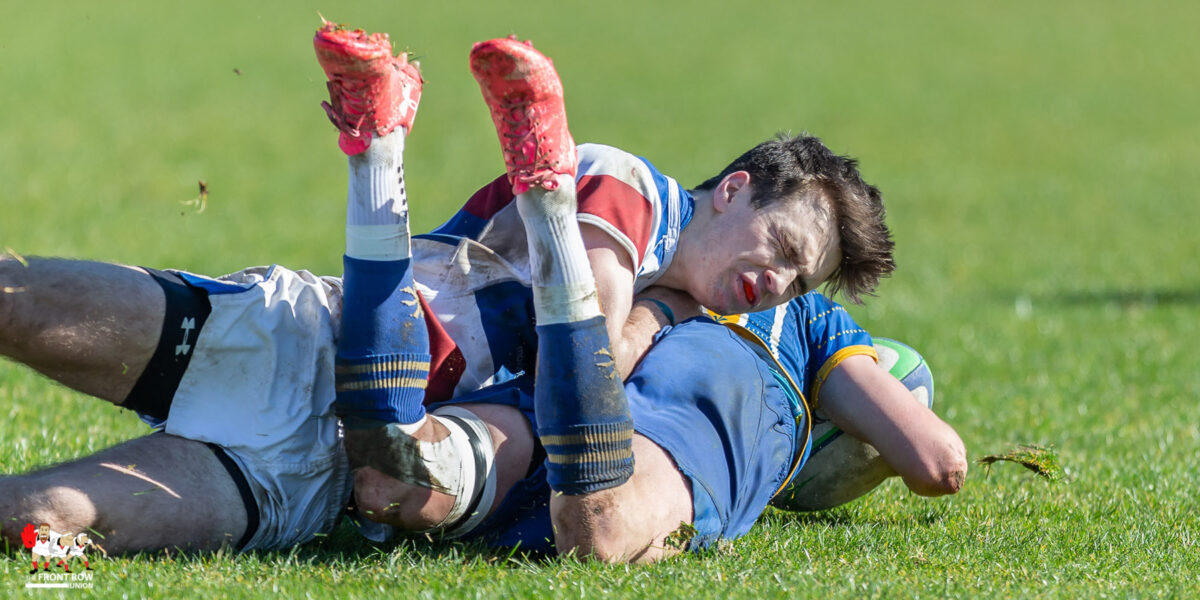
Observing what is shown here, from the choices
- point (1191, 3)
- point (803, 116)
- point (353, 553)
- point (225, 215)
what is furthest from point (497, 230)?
point (1191, 3)

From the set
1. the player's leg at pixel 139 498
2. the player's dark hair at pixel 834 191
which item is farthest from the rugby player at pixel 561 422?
the player's dark hair at pixel 834 191

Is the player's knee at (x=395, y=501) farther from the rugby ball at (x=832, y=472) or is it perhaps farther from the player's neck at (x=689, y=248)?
the rugby ball at (x=832, y=472)

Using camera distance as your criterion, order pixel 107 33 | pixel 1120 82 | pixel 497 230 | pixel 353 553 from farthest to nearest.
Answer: pixel 1120 82
pixel 107 33
pixel 497 230
pixel 353 553

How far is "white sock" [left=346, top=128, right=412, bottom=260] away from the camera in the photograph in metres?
3.32

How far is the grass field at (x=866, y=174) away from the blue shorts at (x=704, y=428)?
0.11 meters

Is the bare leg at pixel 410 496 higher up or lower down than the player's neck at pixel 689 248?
lower down

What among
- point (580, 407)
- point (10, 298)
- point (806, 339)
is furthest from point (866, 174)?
point (10, 298)

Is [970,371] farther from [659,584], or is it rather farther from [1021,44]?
[1021,44]

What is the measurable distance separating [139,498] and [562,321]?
116cm

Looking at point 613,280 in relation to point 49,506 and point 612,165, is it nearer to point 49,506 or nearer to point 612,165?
point 612,165

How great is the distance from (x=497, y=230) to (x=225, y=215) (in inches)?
394

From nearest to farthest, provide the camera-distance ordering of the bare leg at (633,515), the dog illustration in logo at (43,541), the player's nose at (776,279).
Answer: the dog illustration in logo at (43,541) → the bare leg at (633,515) → the player's nose at (776,279)

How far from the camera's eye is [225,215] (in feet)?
43.7

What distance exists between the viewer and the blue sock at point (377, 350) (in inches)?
131
